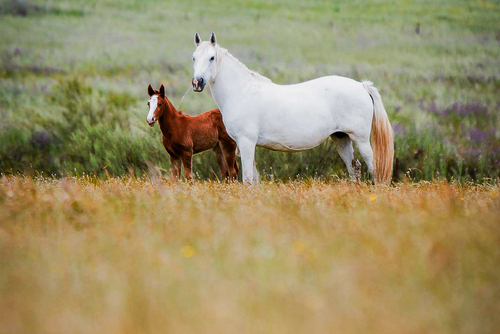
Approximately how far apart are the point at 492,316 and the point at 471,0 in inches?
916

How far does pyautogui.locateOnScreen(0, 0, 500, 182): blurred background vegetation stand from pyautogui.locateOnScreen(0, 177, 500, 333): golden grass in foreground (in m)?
2.37

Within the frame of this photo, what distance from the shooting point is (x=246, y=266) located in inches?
116

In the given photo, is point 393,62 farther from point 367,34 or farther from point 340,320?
point 340,320

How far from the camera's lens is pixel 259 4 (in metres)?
26.0

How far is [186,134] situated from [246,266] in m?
4.51

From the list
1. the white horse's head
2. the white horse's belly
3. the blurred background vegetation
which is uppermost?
the white horse's head

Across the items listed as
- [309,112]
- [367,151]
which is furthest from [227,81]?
[367,151]

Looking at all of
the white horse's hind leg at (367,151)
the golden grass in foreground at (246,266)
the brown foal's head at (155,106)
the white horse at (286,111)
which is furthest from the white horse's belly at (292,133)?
the golden grass in foreground at (246,266)

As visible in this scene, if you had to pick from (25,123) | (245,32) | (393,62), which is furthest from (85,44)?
(393,62)

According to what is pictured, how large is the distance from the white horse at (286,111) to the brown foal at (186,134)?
0.58m

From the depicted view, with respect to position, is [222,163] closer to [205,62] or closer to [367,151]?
[205,62]

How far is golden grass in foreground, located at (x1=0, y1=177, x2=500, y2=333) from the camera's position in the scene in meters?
2.30

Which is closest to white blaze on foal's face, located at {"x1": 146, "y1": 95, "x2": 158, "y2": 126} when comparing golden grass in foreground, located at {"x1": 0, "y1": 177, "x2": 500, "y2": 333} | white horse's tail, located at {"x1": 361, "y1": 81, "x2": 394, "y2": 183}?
golden grass in foreground, located at {"x1": 0, "y1": 177, "x2": 500, "y2": 333}

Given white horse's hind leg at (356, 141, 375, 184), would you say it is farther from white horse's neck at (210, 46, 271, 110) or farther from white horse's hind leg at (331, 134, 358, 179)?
white horse's neck at (210, 46, 271, 110)
